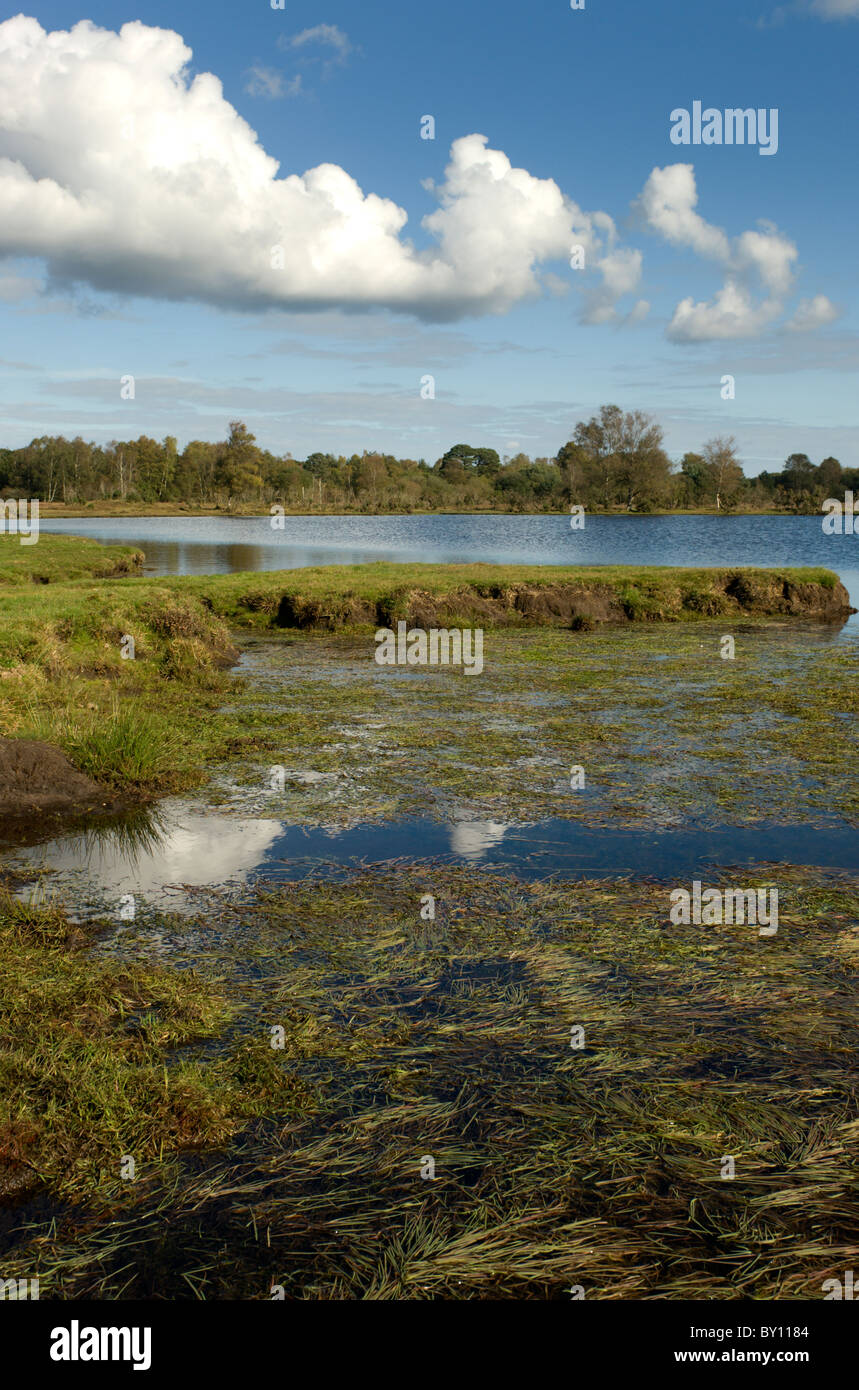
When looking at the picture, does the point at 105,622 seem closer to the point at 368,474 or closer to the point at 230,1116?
the point at 230,1116

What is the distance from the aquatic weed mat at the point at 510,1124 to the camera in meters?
4.11

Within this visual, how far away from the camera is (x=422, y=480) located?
525 feet

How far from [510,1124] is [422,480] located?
525ft

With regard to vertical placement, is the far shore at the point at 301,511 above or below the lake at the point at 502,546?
above

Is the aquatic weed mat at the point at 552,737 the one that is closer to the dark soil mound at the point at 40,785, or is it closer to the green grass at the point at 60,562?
the dark soil mound at the point at 40,785

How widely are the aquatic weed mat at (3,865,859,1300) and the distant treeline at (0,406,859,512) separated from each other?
12219 centimetres

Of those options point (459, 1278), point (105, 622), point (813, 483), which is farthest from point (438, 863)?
point (813, 483)

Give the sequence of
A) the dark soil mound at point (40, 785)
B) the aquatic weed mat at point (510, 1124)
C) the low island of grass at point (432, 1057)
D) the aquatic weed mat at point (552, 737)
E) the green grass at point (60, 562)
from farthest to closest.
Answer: the green grass at point (60, 562) < the aquatic weed mat at point (552, 737) < the dark soil mound at point (40, 785) < the low island of grass at point (432, 1057) < the aquatic weed mat at point (510, 1124)

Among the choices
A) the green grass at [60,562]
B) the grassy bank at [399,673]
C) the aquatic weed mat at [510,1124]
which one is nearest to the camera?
the aquatic weed mat at [510,1124]

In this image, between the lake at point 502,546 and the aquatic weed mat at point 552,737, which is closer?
the aquatic weed mat at point 552,737

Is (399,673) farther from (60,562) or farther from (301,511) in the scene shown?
(301,511)

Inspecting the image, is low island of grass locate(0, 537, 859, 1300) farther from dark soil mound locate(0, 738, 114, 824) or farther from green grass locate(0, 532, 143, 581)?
green grass locate(0, 532, 143, 581)

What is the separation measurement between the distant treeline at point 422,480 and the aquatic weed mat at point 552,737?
10848cm

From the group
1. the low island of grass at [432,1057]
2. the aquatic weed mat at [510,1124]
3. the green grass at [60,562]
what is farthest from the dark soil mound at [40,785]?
the green grass at [60,562]
